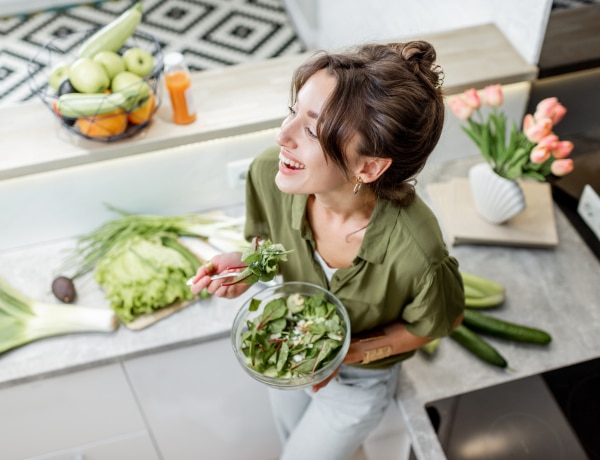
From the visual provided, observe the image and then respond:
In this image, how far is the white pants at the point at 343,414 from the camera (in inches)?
57.5

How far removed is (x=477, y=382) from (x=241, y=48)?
7.39 ft

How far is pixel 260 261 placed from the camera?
1.16m

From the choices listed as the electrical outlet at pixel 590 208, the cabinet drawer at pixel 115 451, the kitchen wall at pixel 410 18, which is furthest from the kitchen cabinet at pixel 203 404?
the electrical outlet at pixel 590 208

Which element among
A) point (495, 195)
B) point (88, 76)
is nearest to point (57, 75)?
point (88, 76)

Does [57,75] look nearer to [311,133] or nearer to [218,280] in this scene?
[218,280]

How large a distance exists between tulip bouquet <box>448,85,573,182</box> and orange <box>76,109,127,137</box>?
31.0 inches

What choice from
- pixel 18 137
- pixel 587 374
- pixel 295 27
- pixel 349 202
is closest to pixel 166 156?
pixel 18 137

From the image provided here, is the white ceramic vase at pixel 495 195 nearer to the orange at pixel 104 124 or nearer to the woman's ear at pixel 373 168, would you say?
the woman's ear at pixel 373 168

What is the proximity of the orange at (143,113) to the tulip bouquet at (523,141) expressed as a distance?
0.72 meters

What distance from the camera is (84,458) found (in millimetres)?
1846

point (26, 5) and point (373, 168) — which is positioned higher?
point (373, 168)

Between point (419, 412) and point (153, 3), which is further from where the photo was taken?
point (153, 3)

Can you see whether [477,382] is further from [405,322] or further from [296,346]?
[296,346]

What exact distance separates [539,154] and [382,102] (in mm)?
670
